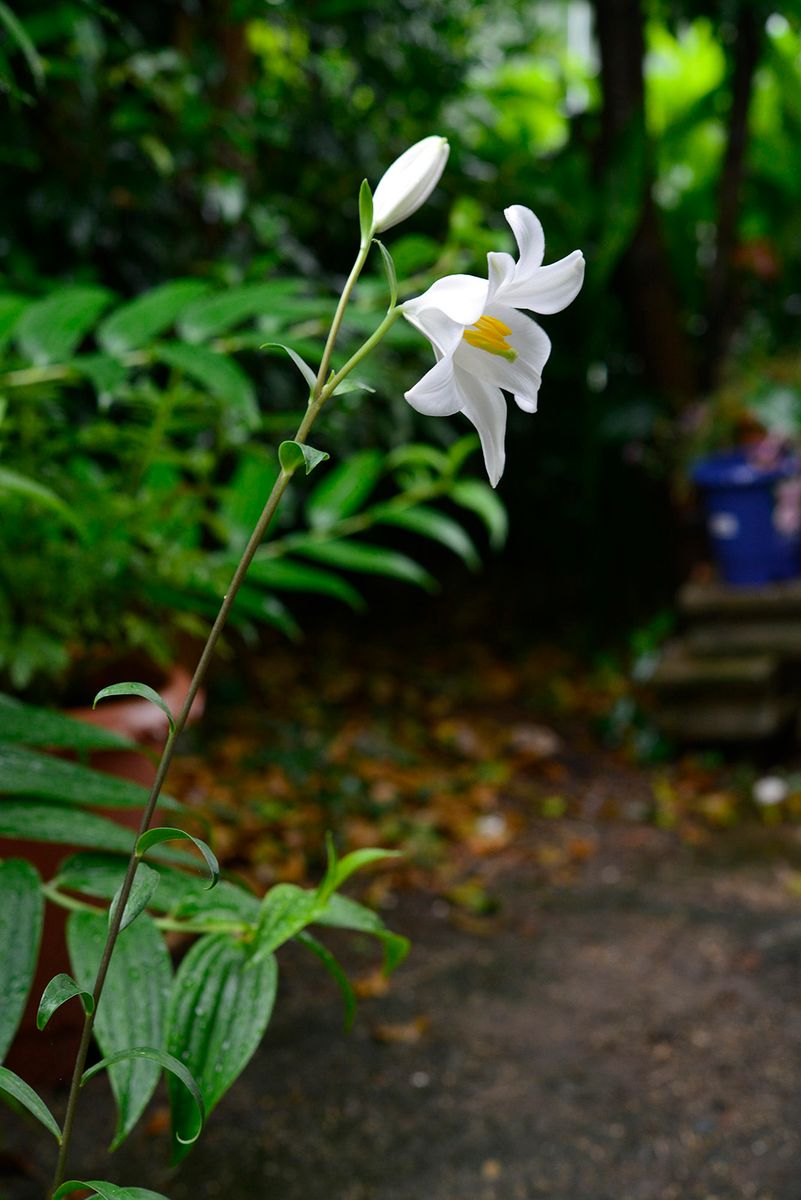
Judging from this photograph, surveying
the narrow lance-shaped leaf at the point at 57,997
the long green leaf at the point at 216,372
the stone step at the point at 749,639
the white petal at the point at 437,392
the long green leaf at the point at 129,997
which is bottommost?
the stone step at the point at 749,639

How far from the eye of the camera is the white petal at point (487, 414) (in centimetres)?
53

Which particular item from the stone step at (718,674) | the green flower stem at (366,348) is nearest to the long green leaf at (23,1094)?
the green flower stem at (366,348)

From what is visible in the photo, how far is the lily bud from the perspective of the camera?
53 centimetres

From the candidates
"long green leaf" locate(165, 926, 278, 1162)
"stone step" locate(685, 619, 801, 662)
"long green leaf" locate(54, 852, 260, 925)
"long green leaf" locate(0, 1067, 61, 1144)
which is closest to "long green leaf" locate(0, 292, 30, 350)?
"long green leaf" locate(54, 852, 260, 925)

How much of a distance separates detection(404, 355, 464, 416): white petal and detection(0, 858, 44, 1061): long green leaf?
18.0 inches

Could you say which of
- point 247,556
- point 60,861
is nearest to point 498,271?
point 247,556

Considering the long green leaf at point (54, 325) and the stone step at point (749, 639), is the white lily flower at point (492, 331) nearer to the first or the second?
the long green leaf at point (54, 325)

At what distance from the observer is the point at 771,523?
9.04 feet

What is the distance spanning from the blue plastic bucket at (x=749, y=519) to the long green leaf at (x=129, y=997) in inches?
87.9

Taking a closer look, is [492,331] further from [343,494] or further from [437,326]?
[343,494]

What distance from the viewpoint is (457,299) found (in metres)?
0.49

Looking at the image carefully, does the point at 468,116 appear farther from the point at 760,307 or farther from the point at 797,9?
the point at 760,307

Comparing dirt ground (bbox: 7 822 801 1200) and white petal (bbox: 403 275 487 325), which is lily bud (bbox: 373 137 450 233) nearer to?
white petal (bbox: 403 275 487 325)

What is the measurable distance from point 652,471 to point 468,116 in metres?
1.09
